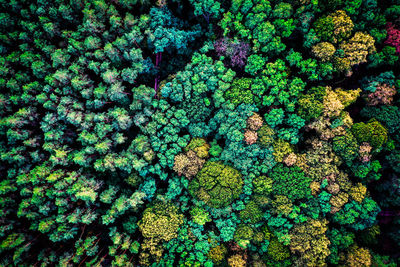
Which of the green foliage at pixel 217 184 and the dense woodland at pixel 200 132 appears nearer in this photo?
the dense woodland at pixel 200 132

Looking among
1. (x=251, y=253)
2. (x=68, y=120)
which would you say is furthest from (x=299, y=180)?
(x=68, y=120)

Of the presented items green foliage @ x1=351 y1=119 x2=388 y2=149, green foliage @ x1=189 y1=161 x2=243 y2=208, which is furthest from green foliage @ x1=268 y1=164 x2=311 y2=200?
green foliage @ x1=351 y1=119 x2=388 y2=149

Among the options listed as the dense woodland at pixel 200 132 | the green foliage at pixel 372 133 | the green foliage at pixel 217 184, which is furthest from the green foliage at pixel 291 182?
the green foliage at pixel 372 133

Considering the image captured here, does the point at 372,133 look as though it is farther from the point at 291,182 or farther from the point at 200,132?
the point at 200,132

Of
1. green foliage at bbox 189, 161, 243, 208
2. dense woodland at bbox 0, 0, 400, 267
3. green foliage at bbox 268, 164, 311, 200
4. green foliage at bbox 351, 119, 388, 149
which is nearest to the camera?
dense woodland at bbox 0, 0, 400, 267

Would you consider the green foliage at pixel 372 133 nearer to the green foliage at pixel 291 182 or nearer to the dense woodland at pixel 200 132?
the dense woodland at pixel 200 132

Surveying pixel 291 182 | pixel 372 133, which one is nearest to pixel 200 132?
pixel 291 182

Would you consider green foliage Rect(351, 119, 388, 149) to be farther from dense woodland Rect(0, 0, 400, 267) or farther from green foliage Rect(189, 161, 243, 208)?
green foliage Rect(189, 161, 243, 208)

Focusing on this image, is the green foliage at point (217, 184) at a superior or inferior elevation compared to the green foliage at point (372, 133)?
→ inferior

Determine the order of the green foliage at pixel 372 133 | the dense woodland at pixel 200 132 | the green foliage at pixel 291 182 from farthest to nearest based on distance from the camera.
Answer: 1. the green foliage at pixel 291 182
2. the green foliage at pixel 372 133
3. the dense woodland at pixel 200 132

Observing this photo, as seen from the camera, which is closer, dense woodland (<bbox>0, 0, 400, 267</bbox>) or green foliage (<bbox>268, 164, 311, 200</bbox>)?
dense woodland (<bbox>0, 0, 400, 267</bbox>)
